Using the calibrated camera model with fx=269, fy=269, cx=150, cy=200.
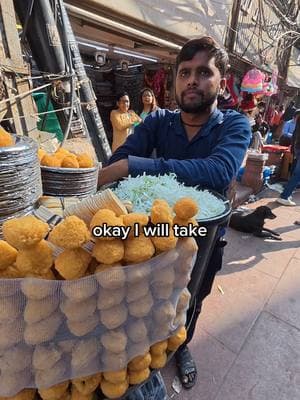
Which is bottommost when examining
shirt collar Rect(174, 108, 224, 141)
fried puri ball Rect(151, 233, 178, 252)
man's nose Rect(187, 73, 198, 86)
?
fried puri ball Rect(151, 233, 178, 252)

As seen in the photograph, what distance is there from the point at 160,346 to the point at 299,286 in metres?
2.43

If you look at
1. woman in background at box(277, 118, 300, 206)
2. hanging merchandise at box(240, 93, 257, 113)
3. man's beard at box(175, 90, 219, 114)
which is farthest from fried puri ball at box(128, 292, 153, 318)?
hanging merchandise at box(240, 93, 257, 113)

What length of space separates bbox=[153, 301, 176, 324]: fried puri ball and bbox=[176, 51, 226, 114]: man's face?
0.98m

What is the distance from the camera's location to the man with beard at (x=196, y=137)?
1237 mm

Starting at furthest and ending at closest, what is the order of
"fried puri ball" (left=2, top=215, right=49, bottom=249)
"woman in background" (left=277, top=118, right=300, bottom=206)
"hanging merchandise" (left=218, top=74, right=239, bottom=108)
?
1. "hanging merchandise" (left=218, top=74, right=239, bottom=108)
2. "woman in background" (left=277, top=118, right=300, bottom=206)
3. "fried puri ball" (left=2, top=215, right=49, bottom=249)

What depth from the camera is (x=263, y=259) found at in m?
3.35

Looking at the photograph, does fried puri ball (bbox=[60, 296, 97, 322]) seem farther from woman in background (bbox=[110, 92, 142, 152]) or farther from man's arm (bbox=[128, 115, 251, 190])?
woman in background (bbox=[110, 92, 142, 152])

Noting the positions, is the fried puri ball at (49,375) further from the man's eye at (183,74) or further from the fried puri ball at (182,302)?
the man's eye at (183,74)

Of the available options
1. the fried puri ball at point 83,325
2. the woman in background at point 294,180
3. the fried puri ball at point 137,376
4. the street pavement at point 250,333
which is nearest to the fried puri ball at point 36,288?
the fried puri ball at point 83,325

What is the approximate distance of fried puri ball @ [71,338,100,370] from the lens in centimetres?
79

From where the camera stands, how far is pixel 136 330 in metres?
0.84

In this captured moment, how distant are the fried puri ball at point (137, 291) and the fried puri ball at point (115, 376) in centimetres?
27

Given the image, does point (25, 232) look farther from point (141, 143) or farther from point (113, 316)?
point (141, 143)

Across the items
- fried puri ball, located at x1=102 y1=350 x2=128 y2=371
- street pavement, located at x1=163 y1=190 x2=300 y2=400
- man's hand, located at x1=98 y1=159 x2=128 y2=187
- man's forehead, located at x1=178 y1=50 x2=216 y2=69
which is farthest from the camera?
street pavement, located at x1=163 y1=190 x2=300 y2=400
